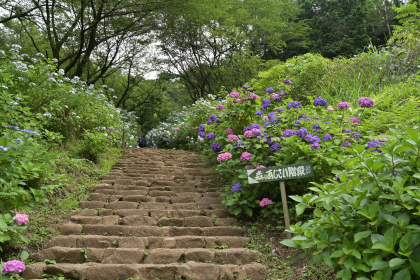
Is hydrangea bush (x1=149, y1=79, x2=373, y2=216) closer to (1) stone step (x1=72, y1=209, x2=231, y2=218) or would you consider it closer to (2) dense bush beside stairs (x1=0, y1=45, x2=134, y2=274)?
(1) stone step (x1=72, y1=209, x2=231, y2=218)

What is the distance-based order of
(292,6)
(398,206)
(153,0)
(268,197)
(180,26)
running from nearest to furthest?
1. (398,206)
2. (268,197)
3. (153,0)
4. (180,26)
5. (292,6)

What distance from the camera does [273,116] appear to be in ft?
13.6

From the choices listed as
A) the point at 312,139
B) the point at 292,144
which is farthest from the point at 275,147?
the point at 312,139

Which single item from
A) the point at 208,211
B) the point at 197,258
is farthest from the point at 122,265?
the point at 208,211

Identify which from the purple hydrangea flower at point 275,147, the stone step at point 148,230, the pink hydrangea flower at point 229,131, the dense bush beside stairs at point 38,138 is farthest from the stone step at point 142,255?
the pink hydrangea flower at point 229,131

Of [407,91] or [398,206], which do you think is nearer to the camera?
[398,206]

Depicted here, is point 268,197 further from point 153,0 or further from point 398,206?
point 153,0

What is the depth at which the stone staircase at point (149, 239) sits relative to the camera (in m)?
2.72

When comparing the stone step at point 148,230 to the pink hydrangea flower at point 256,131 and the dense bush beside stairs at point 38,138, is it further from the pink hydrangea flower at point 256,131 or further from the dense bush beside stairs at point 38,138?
the pink hydrangea flower at point 256,131

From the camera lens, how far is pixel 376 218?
6.00 feet

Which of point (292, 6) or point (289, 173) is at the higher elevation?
point (292, 6)

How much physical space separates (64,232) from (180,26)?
15415 millimetres

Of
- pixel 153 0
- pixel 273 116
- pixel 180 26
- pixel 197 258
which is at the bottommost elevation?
pixel 197 258

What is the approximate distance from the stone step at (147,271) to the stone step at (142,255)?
20 centimetres
